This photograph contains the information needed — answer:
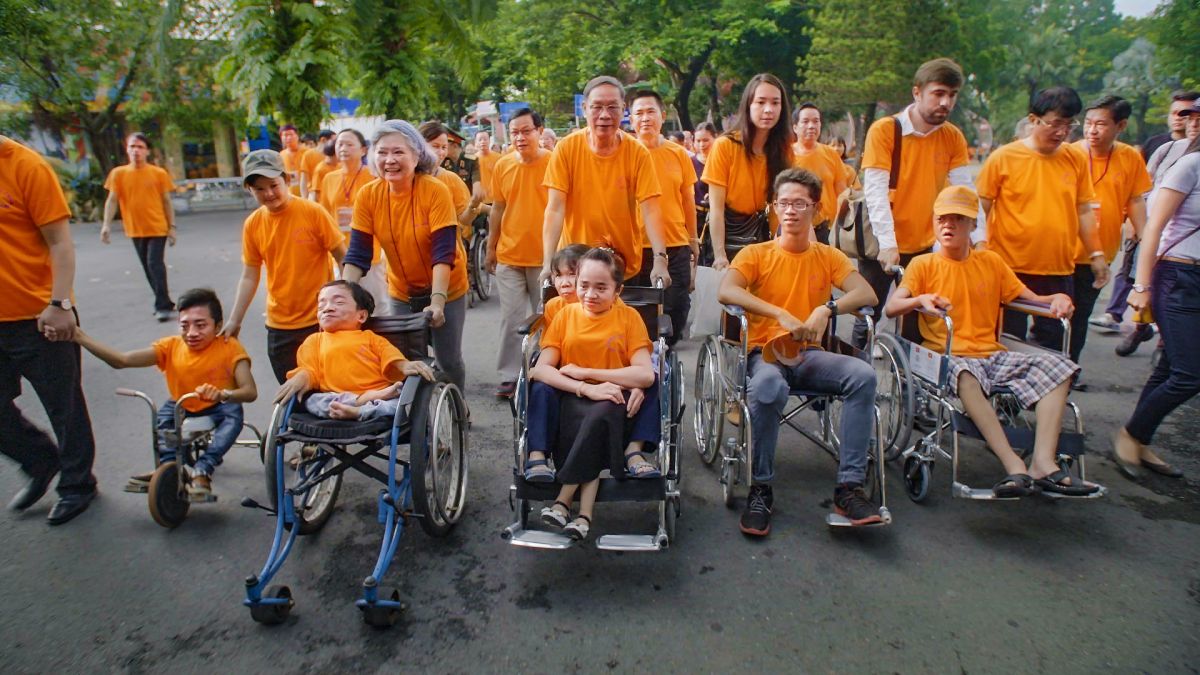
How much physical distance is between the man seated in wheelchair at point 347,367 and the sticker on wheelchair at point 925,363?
2.36m

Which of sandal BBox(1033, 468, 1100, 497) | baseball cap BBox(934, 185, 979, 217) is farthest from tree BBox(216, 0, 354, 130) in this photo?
sandal BBox(1033, 468, 1100, 497)

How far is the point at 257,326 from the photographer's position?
24.5 feet

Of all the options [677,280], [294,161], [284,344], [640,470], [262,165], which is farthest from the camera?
[294,161]

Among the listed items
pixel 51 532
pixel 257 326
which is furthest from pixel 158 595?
pixel 257 326

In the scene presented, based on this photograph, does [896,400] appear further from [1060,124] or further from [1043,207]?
[1060,124]

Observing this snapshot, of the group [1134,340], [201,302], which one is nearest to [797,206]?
[201,302]

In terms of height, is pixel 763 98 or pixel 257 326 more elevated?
pixel 763 98

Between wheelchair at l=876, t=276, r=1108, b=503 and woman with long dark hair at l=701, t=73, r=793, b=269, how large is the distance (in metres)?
1.25

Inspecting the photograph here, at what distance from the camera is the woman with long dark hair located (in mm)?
4480

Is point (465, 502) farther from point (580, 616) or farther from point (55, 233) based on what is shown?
point (55, 233)

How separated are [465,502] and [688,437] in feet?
5.20

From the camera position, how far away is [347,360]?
3264mm

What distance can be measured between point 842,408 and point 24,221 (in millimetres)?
3893

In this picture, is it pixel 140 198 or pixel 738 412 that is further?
pixel 140 198
